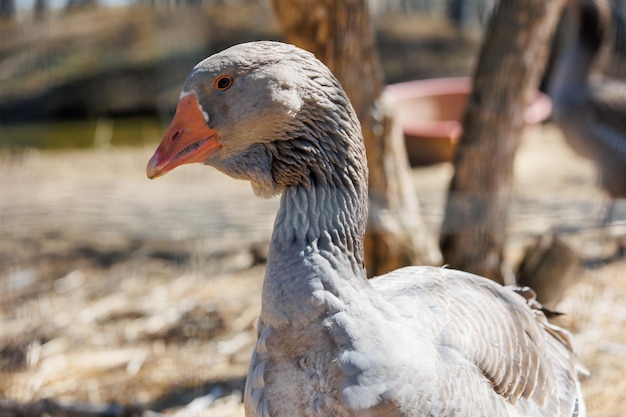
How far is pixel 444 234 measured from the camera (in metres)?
3.55

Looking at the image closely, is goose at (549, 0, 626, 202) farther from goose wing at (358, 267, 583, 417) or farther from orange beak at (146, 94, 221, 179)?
orange beak at (146, 94, 221, 179)

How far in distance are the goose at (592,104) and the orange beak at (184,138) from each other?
3.56 metres

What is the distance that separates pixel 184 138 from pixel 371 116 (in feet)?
4.86

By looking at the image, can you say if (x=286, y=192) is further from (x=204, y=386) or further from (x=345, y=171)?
A: (x=204, y=386)

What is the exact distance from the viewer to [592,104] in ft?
17.1

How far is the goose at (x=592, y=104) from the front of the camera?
4.91 meters

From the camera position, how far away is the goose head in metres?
1.85

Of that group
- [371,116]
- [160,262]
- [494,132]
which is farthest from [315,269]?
[160,262]

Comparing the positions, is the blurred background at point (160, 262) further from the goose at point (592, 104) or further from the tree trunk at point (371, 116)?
the tree trunk at point (371, 116)

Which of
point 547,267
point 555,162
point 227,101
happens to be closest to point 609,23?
point 555,162

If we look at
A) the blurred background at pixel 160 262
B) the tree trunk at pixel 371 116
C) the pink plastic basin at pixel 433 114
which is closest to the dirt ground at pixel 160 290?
the blurred background at pixel 160 262

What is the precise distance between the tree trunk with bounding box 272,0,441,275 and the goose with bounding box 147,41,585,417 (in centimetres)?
107

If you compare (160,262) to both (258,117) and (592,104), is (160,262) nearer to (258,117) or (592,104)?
(258,117)

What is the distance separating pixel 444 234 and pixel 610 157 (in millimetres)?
1980
